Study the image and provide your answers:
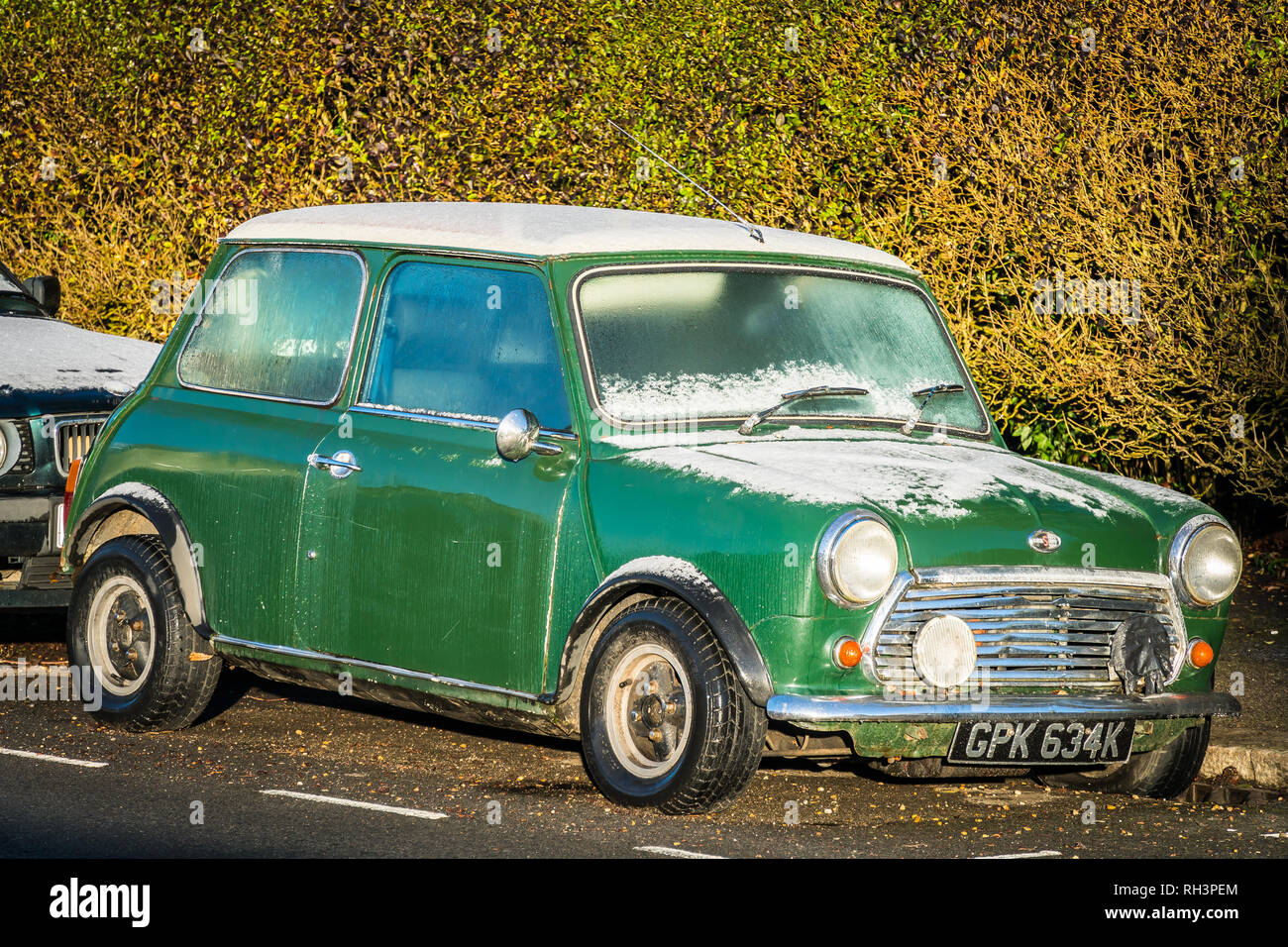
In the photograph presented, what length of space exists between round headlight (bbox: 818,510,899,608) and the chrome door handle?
1.98 metres

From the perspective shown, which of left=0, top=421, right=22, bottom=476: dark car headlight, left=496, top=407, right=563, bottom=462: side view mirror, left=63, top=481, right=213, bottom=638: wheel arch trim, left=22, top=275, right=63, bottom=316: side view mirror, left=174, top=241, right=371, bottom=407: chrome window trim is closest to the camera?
left=496, top=407, right=563, bottom=462: side view mirror

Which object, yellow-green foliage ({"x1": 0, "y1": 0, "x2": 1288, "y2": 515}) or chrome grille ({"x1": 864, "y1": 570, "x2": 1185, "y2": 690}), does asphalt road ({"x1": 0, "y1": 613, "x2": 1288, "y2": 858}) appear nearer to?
chrome grille ({"x1": 864, "y1": 570, "x2": 1185, "y2": 690})

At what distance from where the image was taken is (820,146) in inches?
453

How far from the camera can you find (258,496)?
25.5 ft

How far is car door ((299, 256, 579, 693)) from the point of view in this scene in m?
6.98

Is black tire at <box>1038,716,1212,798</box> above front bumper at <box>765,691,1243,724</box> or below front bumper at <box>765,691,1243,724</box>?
below

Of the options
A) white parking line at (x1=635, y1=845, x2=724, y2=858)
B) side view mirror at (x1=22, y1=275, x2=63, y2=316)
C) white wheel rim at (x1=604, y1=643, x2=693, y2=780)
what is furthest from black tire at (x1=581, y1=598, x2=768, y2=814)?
side view mirror at (x1=22, y1=275, x2=63, y2=316)

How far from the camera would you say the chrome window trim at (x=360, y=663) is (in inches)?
275

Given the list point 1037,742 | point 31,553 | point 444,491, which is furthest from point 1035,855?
point 31,553

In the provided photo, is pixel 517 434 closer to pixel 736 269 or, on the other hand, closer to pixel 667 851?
pixel 736 269

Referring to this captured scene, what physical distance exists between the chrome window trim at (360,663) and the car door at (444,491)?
0.06ft

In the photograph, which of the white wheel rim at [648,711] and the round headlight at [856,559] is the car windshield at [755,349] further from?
the round headlight at [856,559]

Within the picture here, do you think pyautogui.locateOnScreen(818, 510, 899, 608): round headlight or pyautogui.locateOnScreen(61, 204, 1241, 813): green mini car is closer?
pyautogui.locateOnScreen(818, 510, 899, 608): round headlight

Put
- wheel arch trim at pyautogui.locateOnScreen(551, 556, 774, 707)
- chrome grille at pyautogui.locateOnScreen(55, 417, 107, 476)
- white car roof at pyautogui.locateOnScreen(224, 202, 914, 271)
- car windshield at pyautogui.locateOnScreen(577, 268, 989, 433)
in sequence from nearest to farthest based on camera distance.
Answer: wheel arch trim at pyautogui.locateOnScreen(551, 556, 774, 707) → car windshield at pyautogui.locateOnScreen(577, 268, 989, 433) → white car roof at pyautogui.locateOnScreen(224, 202, 914, 271) → chrome grille at pyautogui.locateOnScreen(55, 417, 107, 476)
